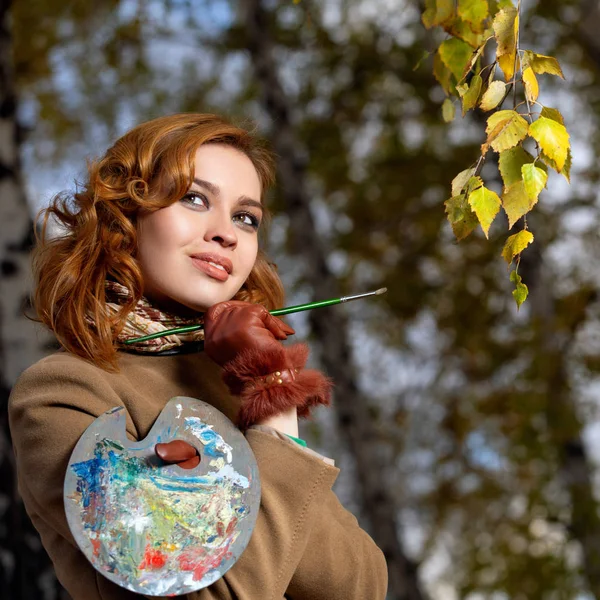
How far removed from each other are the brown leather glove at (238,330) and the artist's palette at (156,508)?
0.21 metres

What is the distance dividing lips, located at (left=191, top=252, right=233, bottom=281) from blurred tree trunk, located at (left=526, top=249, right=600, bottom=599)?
17.3ft

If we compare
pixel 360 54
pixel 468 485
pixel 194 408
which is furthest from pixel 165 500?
pixel 468 485

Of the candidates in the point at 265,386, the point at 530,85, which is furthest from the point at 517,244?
the point at 265,386

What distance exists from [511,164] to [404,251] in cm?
818

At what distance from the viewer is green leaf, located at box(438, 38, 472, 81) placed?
2.34 metres

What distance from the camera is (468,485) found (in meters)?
11.2

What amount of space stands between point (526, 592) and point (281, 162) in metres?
4.48

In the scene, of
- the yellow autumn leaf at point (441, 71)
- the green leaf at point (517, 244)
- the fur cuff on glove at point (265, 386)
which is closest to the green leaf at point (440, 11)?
the yellow autumn leaf at point (441, 71)

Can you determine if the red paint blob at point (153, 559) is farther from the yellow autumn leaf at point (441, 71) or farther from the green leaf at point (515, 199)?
the yellow autumn leaf at point (441, 71)

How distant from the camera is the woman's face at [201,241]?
2.08 m

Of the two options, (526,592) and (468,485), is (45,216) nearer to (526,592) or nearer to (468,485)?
(526,592)

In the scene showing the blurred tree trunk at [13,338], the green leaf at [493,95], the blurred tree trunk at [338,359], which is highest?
the green leaf at [493,95]

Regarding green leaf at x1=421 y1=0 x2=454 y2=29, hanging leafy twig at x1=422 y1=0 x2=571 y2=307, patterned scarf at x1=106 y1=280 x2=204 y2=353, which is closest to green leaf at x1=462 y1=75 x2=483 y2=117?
hanging leafy twig at x1=422 y1=0 x2=571 y2=307

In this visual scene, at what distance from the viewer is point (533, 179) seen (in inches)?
71.0
